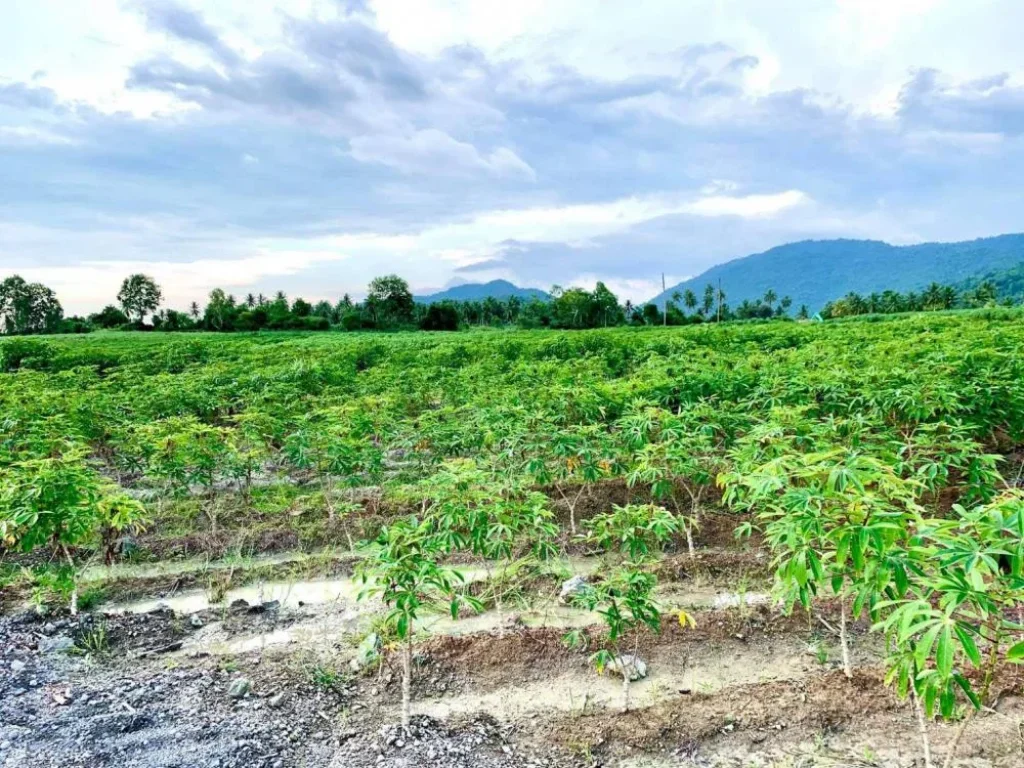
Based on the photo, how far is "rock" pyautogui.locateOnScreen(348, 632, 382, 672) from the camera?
15.0ft

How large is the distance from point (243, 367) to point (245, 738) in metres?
16.3

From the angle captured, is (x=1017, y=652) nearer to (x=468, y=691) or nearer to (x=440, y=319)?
(x=468, y=691)

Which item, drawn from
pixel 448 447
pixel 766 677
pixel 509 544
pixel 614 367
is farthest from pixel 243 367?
pixel 766 677

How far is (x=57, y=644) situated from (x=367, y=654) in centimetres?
254

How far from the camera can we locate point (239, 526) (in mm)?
7637

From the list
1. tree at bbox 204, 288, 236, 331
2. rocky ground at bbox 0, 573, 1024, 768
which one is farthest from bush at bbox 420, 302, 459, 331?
rocky ground at bbox 0, 573, 1024, 768

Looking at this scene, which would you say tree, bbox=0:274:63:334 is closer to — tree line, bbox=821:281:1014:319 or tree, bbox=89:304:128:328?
tree, bbox=89:304:128:328

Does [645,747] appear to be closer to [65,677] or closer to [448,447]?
[65,677]

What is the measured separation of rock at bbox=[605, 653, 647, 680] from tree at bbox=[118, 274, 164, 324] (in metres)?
76.2

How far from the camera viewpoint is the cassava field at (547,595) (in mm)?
3328

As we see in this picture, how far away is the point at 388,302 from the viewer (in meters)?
69.2

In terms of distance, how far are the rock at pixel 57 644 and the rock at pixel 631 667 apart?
424cm

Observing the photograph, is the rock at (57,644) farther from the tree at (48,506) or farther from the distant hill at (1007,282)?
the distant hill at (1007,282)

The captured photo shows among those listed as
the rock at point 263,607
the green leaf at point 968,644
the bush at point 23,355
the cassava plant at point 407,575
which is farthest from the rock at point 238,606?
the bush at point 23,355
